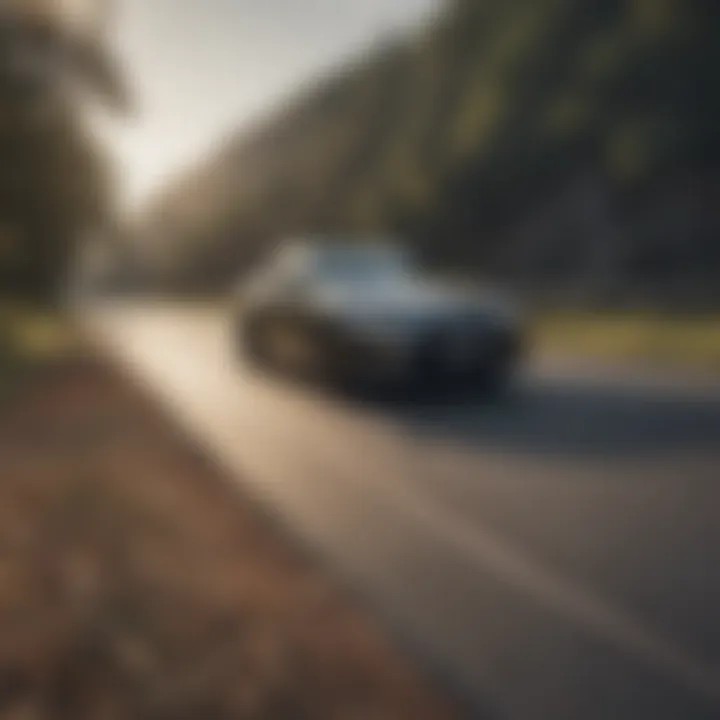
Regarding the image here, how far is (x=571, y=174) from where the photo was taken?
140ft

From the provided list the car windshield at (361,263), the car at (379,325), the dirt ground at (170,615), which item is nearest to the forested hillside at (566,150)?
the car windshield at (361,263)

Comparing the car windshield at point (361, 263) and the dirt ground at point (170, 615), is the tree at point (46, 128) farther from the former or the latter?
the dirt ground at point (170, 615)

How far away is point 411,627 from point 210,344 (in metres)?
18.0

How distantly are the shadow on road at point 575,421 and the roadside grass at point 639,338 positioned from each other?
274 cm

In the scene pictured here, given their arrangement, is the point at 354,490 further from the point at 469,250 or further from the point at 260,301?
the point at 469,250

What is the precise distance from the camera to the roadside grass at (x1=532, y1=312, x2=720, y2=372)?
14504 mm

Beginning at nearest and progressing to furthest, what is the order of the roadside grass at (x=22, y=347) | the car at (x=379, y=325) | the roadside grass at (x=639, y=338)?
the car at (x=379, y=325) → the roadside grass at (x=639, y=338) → the roadside grass at (x=22, y=347)

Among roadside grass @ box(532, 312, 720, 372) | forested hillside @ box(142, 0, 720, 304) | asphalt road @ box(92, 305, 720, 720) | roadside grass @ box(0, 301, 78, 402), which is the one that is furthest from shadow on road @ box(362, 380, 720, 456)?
forested hillside @ box(142, 0, 720, 304)

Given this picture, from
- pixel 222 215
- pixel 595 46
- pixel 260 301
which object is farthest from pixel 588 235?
pixel 222 215

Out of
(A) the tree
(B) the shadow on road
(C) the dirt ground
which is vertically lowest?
(C) the dirt ground

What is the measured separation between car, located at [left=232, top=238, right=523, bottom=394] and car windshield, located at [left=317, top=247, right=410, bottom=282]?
0.04 feet

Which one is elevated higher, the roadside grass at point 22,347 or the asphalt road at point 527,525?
the roadside grass at point 22,347

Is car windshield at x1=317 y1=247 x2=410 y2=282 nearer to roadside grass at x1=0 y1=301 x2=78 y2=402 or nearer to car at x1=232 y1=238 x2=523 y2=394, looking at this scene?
car at x1=232 y1=238 x2=523 y2=394

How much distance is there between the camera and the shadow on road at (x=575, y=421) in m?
8.05
